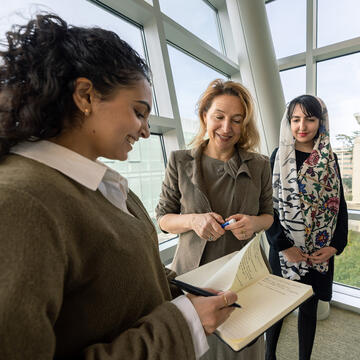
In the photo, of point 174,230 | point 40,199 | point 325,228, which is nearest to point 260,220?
point 174,230

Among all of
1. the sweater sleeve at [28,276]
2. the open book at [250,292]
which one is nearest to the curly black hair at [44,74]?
the sweater sleeve at [28,276]

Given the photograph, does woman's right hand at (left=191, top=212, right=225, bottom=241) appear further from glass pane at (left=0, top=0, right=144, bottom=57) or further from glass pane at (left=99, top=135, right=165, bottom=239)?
glass pane at (left=0, top=0, right=144, bottom=57)

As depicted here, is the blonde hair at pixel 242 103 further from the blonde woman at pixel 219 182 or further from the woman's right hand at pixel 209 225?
the woman's right hand at pixel 209 225

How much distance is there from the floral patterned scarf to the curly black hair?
129cm

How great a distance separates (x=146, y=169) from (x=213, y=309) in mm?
1311

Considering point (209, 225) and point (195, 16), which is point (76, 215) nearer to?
point (209, 225)

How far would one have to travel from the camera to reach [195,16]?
2215 millimetres

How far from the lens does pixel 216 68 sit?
2.30 meters

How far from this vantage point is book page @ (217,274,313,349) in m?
0.52

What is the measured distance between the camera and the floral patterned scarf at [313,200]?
1.38 meters

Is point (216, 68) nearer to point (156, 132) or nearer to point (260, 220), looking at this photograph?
point (156, 132)

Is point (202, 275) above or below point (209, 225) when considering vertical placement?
below

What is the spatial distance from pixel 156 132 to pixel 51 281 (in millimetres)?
1520

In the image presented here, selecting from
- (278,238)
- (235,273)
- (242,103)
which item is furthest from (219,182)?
(278,238)
